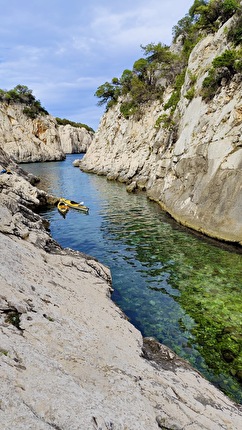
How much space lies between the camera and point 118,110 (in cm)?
6925

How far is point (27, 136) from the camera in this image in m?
100

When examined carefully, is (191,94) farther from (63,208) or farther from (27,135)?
(27,135)

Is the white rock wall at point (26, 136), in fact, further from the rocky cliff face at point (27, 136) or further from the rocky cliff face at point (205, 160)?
the rocky cliff face at point (205, 160)

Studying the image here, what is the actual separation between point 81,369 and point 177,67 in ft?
187

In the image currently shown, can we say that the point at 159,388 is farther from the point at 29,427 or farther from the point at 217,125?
the point at 217,125

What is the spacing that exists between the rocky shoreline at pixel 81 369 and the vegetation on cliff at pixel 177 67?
2396 cm

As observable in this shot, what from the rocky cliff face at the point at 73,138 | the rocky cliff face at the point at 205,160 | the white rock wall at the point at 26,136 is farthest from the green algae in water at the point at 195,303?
the rocky cliff face at the point at 73,138

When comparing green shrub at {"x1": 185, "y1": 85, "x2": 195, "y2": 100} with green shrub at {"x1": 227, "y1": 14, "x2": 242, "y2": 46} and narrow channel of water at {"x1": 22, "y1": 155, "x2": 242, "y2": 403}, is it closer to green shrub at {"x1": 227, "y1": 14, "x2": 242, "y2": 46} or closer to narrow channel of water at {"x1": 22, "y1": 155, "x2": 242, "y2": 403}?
green shrub at {"x1": 227, "y1": 14, "x2": 242, "y2": 46}

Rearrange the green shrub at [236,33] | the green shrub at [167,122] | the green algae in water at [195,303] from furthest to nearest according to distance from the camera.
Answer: the green shrub at [167,122] → the green shrub at [236,33] → the green algae in water at [195,303]

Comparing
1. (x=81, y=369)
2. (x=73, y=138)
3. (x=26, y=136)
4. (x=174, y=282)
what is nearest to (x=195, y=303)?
(x=174, y=282)

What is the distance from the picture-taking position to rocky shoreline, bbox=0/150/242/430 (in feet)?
14.9

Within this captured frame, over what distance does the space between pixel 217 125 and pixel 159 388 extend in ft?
74.8

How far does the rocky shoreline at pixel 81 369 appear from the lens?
4.53m

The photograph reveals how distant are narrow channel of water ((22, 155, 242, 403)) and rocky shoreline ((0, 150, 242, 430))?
1948mm
